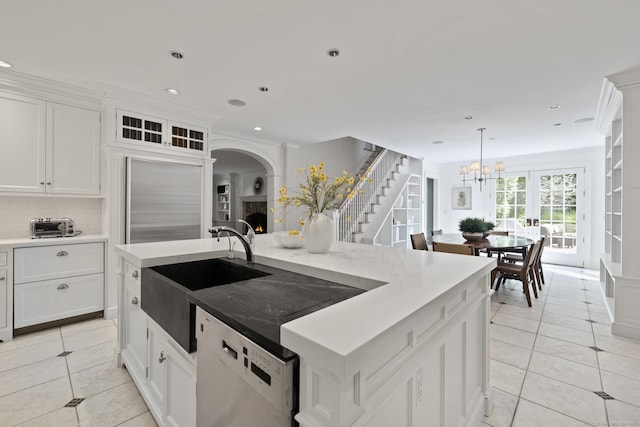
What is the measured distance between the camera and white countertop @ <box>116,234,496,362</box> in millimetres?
786

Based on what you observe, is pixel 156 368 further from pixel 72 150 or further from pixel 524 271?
pixel 524 271

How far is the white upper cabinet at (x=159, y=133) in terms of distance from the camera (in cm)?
334

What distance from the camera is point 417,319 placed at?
0.98m

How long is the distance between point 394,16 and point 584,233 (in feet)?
22.6

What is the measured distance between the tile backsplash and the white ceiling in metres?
1.41

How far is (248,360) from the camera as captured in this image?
2.99 feet

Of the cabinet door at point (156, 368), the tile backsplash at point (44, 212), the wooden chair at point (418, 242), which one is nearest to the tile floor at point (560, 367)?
the wooden chair at point (418, 242)

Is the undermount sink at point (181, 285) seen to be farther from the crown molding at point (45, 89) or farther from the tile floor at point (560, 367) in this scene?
the crown molding at point (45, 89)

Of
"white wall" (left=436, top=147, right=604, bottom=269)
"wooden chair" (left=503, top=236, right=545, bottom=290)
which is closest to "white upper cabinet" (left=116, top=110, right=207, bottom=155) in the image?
"wooden chair" (left=503, top=236, right=545, bottom=290)


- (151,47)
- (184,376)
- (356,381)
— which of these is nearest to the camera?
(356,381)

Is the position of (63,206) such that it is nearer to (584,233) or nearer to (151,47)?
(151,47)

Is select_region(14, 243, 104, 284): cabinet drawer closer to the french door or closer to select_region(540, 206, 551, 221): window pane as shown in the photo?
the french door

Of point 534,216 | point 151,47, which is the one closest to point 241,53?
point 151,47

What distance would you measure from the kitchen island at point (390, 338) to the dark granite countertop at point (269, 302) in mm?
85
